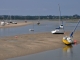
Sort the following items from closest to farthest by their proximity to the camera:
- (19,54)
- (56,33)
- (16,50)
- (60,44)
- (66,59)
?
(66,59)
(19,54)
(16,50)
(60,44)
(56,33)

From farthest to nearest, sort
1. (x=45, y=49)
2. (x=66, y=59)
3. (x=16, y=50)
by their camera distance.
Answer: (x=45, y=49)
(x=16, y=50)
(x=66, y=59)

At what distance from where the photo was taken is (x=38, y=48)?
3250 centimetres

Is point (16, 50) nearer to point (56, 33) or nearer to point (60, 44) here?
point (60, 44)

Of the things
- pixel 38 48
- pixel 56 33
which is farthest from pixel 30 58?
pixel 56 33

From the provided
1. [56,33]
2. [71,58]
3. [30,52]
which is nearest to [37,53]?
[30,52]

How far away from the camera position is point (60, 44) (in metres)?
37.2

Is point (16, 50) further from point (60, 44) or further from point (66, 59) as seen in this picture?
point (60, 44)

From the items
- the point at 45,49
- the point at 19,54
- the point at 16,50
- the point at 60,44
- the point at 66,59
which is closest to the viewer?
the point at 66,59

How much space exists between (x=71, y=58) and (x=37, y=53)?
16.4 feet

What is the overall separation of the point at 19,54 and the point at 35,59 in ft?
9.57

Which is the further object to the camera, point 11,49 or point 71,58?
point 11,49

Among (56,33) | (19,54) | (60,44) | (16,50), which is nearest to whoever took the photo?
(19,54)

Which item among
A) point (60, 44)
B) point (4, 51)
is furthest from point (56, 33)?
point (4, 51)

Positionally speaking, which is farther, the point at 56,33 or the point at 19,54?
the point at 56,33
